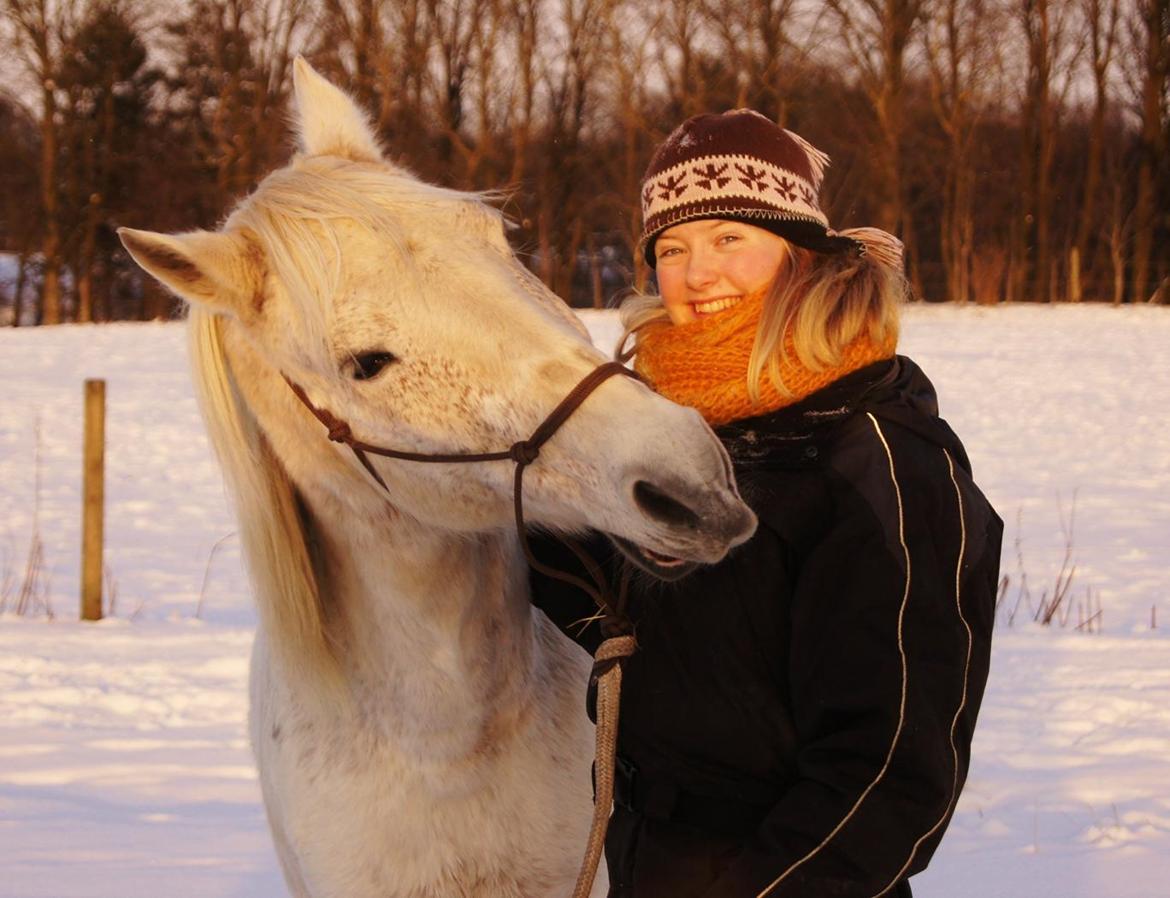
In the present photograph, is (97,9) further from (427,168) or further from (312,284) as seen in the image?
(312,284)

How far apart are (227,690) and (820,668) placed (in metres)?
4.24

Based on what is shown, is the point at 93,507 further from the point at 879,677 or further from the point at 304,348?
the point at 879,677

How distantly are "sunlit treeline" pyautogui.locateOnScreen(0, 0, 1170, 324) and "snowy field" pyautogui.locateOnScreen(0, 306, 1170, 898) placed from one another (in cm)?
1371

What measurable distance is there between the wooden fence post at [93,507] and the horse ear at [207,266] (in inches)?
206

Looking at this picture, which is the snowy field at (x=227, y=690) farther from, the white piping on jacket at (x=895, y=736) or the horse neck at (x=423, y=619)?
the white piping on jacket at (x=895, y=736)

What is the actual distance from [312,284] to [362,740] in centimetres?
81

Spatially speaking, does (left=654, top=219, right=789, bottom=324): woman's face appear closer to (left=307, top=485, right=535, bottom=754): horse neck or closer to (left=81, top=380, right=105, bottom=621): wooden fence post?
(left=307, top=485, right=535, bottom=754): horse neck

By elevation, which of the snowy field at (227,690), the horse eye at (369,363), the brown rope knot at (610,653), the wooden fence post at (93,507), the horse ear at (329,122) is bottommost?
the snowy field at (227,690)

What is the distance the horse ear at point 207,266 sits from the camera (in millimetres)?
1770

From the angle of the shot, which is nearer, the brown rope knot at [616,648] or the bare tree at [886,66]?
the brown rope knot at [616,648]

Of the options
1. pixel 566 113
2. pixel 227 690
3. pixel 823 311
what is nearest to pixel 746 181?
pixel 823 311

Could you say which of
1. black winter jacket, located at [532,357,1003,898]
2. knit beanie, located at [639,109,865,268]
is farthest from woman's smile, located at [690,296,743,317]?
black winter jacket, located at [532,357,1003,898]

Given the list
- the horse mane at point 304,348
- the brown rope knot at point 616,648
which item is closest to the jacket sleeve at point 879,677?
the brown rope knot at point 616,648

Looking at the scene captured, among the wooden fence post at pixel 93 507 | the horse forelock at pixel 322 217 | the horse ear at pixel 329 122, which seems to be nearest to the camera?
the horse forelock at pixel 322 217
